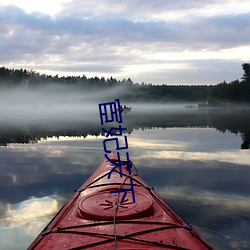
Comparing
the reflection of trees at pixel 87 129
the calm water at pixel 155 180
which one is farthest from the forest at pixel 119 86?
the calm water at pixel 155 180

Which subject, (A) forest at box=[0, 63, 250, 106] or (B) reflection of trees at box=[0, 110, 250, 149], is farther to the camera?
(A) forest at box=[0, 63, 250, 106]

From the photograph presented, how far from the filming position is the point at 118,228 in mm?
4715

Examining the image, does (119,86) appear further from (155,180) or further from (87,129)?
(155,180)

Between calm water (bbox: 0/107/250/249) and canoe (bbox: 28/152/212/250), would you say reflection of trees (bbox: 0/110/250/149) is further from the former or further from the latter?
canoe (bbox: 28/152/212/250)

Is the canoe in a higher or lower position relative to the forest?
lower

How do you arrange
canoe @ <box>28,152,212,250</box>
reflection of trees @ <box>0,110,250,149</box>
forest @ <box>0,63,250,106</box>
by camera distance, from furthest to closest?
forest @ <box>0,63,250,106</box> < reflection of trees @ <box>0,110,250,149</box> < canoe @ <box>28,152,212,250</box>

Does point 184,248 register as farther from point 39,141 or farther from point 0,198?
point 39,141

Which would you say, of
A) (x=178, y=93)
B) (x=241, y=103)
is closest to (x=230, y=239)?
(x=241, y=103)

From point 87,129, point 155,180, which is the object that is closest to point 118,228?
point 155,180

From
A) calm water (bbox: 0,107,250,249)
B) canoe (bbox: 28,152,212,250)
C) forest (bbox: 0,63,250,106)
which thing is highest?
forest (bbox: 0,63,250,106)

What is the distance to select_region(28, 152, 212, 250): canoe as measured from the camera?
171 inches

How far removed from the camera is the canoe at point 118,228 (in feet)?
14.2

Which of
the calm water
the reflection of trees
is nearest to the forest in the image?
the reflection of trees

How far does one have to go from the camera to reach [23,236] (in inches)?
262
